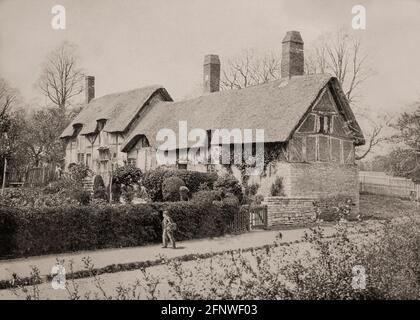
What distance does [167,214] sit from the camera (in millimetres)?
14203

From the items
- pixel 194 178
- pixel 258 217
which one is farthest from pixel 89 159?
pixel 258 217

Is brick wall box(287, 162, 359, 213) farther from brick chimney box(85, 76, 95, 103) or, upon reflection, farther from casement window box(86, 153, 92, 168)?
brick chimney box(85, 76, 95, 103)

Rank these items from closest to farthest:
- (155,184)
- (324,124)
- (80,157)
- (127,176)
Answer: (155,184) < (324,124) < (127,176) < (80,157)

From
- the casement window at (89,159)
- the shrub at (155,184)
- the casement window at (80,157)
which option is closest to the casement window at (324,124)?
the shrub at (155,184)

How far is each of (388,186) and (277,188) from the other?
17.0 meters

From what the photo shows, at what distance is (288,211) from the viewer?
65.8 feet

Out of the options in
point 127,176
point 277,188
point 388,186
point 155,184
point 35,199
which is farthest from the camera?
point 388,186

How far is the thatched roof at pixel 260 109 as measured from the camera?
897 inches

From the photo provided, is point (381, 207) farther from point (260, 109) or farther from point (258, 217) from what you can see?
point (258, 217)

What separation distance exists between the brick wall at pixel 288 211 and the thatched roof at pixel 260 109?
317cm

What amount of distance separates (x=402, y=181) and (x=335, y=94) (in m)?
14.1

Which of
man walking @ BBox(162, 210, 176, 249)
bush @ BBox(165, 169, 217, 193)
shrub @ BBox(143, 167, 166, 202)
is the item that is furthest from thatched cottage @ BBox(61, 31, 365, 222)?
man walking @ BBox(162, 210, 176, 249)

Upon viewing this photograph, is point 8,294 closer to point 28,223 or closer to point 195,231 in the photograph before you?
point 28,223

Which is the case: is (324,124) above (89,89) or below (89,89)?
below
